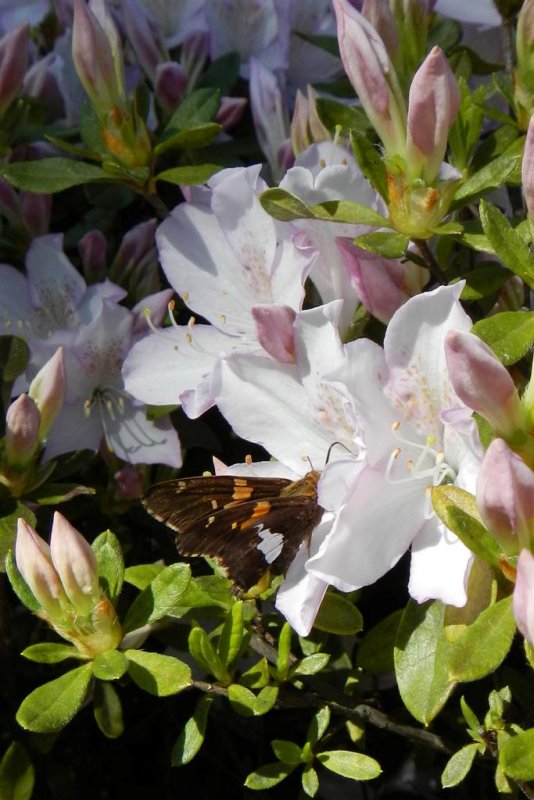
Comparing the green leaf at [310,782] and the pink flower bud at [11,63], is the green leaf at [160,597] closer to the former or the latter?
the green leaf at [310,782]

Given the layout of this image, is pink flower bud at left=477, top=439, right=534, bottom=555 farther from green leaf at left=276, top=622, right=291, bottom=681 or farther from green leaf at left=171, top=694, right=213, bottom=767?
green leaf at left=171, top=694, right=213, bottom=767

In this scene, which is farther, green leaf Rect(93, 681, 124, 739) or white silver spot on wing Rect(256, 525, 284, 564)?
green leaf Rect(93, 681, 124, 739)

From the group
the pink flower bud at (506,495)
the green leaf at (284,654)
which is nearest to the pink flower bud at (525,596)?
the pink flower bud at (506,495)

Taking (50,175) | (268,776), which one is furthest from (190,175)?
(268,776)

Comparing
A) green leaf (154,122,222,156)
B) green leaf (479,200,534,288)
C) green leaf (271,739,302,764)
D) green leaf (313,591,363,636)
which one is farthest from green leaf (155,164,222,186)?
green leaf (271,739,302,764)

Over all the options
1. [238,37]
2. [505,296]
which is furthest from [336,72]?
[505,296]

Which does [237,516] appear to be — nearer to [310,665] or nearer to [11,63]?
[310,665]

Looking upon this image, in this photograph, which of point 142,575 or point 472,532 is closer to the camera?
point 472,532
